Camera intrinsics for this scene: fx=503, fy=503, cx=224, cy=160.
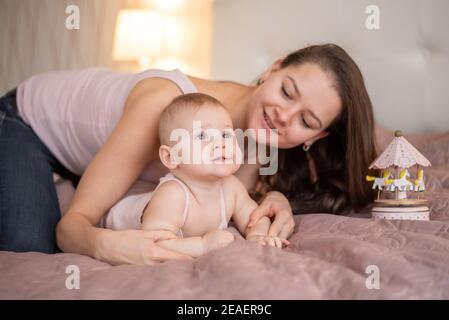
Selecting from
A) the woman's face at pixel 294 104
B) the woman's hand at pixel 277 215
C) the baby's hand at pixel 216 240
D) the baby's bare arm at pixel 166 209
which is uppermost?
the woman's face at pixel 294 104

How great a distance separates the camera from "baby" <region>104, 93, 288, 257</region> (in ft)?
3.93

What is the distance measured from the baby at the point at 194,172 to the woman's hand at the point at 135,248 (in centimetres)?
8

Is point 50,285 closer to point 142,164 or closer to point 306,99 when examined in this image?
point 142,164

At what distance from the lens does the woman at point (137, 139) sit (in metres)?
1.32

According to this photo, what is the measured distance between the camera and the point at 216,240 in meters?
1.09

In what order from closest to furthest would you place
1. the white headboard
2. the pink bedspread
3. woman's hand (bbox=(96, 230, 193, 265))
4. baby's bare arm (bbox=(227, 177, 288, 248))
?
the pink bedspread, woman's hand (bbox=(96, 230, 193, 265)), baby's bare arm (bbox=(227, 177, 288, 248)), the white headboard

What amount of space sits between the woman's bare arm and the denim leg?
0.59ft

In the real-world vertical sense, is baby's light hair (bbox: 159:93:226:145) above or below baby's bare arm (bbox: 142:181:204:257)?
above

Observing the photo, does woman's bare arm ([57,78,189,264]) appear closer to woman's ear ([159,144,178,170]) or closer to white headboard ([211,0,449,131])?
woman's ear ([159,144,178,170])

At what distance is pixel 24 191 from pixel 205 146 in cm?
64

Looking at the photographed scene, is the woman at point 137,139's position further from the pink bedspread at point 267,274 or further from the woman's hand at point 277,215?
the pink bedspread at point 267,274

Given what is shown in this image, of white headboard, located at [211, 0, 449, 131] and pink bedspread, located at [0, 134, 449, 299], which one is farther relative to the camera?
white headboard, located at [211, 0, 449, 131]

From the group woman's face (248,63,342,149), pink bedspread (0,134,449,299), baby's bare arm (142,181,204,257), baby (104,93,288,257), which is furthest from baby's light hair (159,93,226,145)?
A: pink bedspread (0,134,449,299)

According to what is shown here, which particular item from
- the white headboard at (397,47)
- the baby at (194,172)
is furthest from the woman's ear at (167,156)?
the white headboard at (397,47)
